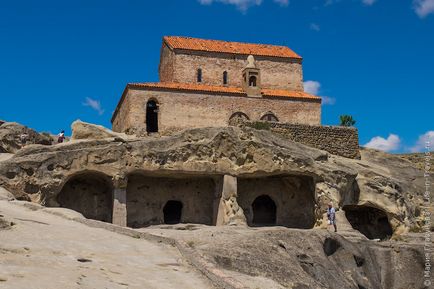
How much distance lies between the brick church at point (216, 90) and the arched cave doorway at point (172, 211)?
9.48 meters

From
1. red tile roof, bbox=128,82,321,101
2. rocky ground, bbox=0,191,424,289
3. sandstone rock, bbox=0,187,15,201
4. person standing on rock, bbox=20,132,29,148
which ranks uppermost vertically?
red tile roof, bbox=128,82,321,101

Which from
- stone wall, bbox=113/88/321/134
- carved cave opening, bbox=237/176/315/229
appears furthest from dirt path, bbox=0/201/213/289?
stone wall, bbox=113/88/321/134

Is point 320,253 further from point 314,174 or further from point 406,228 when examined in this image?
point 406,228

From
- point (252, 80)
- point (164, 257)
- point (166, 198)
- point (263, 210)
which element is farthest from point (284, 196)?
point (252, 80)

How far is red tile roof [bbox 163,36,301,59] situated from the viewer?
38.6 meters

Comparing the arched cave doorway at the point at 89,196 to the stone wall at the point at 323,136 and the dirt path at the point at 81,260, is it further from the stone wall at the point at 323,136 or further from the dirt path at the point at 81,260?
the stone wall at the point at 323,136

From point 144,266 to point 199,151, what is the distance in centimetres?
1215

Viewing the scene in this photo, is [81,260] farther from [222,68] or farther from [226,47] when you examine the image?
[226,47]

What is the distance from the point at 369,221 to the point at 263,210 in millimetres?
4857

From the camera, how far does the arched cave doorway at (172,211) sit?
24438mm

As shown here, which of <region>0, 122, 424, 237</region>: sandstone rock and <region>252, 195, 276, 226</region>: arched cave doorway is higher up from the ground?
<region>0, 122, 424, 237</region>: sandstone rock

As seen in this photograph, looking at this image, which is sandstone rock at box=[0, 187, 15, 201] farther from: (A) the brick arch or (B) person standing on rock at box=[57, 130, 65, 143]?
(A) the brick arch

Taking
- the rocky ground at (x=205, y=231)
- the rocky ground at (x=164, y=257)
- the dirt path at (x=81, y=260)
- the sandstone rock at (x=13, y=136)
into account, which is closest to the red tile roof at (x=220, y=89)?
the rocky ground at (x=205, y=231)

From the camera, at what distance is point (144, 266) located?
1018 cm
